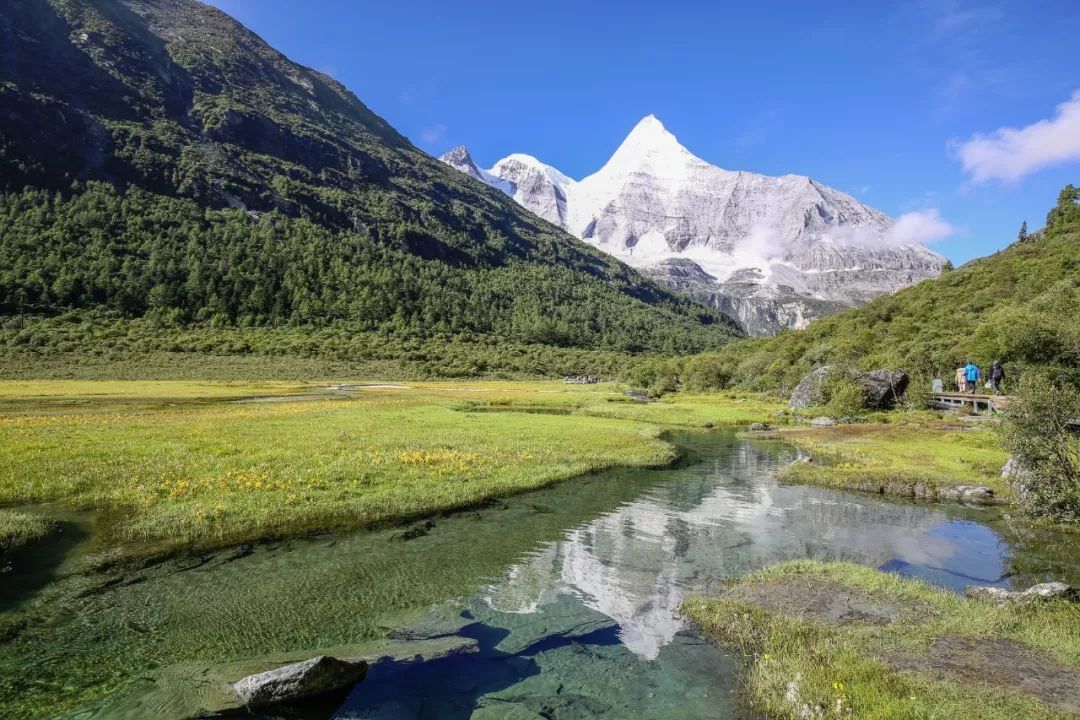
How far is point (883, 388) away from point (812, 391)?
441 inches

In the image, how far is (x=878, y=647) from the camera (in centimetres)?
1380

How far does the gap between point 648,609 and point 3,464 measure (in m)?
33.8

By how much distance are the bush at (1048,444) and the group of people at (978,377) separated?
47.3 m

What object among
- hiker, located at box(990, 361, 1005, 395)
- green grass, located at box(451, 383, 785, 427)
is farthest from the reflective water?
hiker, located at box(990, 361, 1005, 395)

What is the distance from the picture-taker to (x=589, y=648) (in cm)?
1508

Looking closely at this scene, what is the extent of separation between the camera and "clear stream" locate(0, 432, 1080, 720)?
12.5m

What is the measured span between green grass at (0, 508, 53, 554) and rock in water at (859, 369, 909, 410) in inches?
3219

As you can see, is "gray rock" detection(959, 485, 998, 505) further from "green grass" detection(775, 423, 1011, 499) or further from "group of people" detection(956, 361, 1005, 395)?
"group of people" detection(956, 361, 1005, 395)

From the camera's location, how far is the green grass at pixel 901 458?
35844mm

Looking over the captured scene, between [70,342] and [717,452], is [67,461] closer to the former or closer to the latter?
[717,452]

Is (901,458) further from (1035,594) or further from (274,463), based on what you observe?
(274,463)

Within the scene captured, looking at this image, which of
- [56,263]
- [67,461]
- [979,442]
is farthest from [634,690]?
[56,263]

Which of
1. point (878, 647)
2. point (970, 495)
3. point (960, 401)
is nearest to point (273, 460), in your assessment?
point (878, 647)

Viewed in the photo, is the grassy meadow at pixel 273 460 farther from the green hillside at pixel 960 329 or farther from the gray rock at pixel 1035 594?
the green hillside at pixel 960 329
